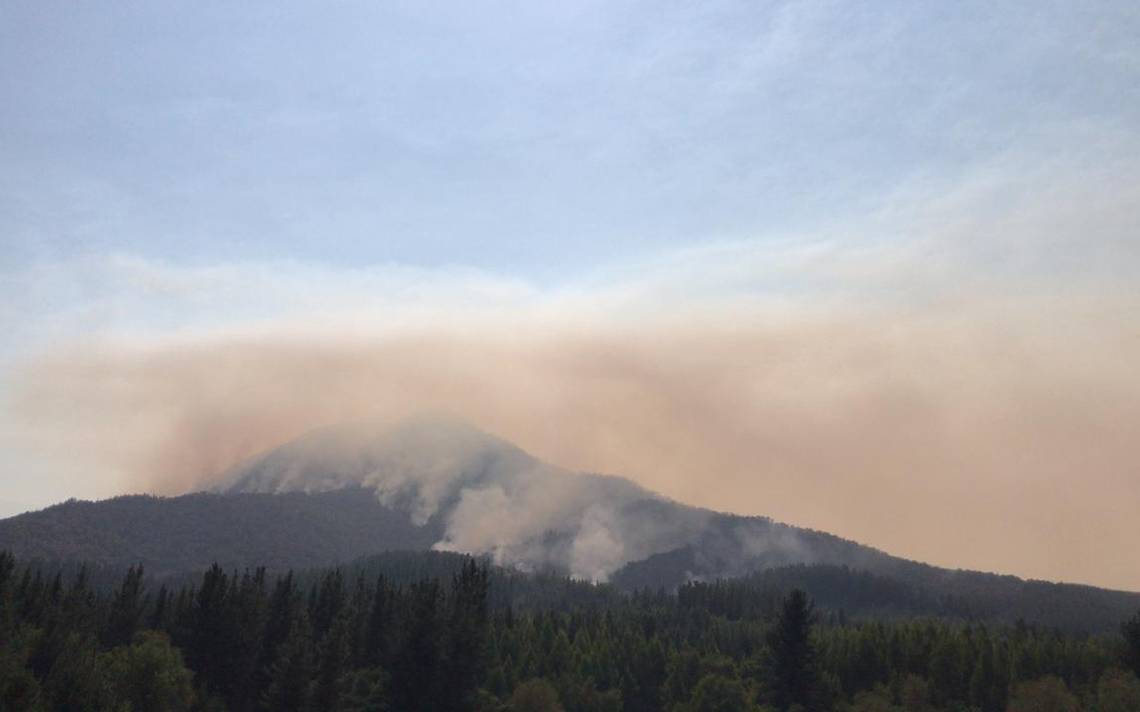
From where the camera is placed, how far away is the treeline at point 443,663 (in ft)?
370

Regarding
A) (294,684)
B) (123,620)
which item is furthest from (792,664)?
(123,620)

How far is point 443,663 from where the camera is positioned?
12988 centimetres

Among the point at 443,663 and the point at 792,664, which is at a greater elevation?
the point at 792,664

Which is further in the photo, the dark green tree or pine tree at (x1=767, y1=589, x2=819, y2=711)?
the dark green tree

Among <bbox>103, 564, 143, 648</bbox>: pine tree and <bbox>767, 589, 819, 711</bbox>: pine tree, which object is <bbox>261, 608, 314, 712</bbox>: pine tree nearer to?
<bbox>103, 564, 143, 648</bbox>: pine tree

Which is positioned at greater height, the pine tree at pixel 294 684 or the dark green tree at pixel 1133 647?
the dark green tree at pixel 1133 647

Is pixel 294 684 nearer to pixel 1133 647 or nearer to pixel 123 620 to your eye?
pixel 123 620

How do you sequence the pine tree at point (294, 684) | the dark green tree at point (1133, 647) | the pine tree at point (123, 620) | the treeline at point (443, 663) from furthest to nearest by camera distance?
the pine tree at point (123, 620) < the dark green tree at point (1133, 647) < the treeline at point (443, 663) < the pine tree at point (294, 684)

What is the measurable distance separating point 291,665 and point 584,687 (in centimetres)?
6092

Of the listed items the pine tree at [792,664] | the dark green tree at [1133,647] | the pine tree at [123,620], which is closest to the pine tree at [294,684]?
the pine tree at [123,620]

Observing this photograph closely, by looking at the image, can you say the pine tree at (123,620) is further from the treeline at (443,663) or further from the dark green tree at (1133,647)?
the dark green tree at (1133,647)

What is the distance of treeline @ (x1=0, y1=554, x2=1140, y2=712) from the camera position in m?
113

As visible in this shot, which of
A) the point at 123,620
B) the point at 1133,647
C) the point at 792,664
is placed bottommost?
the point at 123,620

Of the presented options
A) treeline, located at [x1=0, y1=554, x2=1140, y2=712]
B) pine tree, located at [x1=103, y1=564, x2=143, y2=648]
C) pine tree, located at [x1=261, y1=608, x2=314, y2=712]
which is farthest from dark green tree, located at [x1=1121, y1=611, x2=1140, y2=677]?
pine tree, located at [x1=103, y1=564, x2=143, y2=648]
